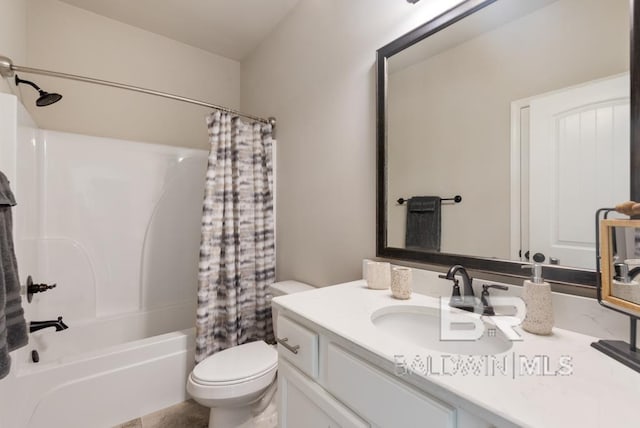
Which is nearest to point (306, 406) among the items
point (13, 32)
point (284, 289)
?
point (284, 289)

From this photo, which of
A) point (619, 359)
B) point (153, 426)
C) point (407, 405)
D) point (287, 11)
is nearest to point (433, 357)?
point (407, 405)

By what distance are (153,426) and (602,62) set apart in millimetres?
2406

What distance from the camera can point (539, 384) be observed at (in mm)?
540

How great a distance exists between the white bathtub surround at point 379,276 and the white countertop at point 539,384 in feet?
1.17

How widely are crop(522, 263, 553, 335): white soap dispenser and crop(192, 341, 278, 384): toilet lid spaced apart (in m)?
1.14

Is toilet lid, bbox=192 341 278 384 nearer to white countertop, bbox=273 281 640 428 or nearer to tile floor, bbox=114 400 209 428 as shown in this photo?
tile floor, bbox=114 400 209 428

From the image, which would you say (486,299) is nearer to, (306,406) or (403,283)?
(403,283)

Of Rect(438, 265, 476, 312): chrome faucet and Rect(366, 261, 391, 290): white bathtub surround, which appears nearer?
Rect(438, 265, 476, 312): chrome faucet

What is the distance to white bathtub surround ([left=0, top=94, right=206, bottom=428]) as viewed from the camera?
1.38 metres

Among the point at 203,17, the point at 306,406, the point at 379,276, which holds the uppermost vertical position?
the point at 203,17

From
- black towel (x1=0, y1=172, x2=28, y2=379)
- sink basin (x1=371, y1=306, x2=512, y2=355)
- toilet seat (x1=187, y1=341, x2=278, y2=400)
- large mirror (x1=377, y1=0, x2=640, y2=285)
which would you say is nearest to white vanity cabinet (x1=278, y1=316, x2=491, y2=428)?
sink basin (x1=371, y1=306, x2=512, y2=355)

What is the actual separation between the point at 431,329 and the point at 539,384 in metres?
0.45

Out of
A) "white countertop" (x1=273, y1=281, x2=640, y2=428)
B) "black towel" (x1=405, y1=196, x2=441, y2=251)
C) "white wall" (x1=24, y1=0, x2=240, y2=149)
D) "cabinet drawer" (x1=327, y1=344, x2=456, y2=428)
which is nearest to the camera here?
"white countertop" (x1=273, y1=281, x2=640, y2=428)

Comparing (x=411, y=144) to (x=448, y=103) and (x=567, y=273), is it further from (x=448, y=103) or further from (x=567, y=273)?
(x=567, y=273)
